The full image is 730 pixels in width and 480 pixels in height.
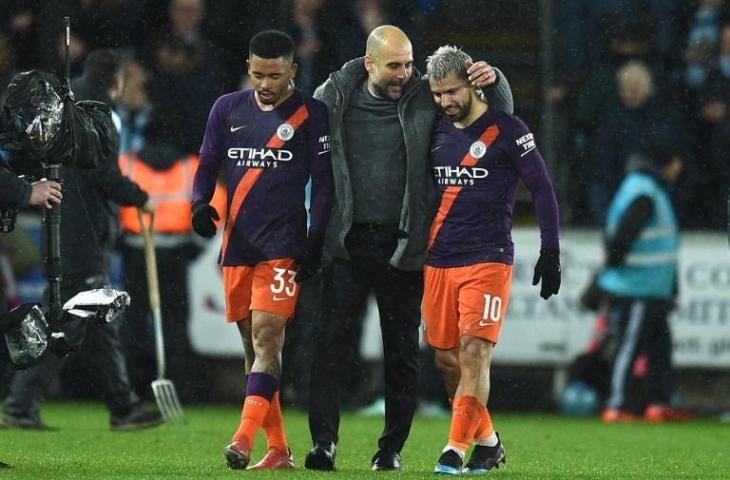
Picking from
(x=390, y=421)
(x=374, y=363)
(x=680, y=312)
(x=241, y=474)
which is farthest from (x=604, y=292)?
(x=241, y=474)

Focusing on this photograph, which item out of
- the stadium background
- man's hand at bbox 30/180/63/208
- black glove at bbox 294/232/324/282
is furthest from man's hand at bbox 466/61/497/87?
the stadium background

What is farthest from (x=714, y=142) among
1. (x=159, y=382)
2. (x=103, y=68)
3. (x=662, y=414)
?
(x=103, y=68)

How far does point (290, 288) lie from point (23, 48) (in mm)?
6510

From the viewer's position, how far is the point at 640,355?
41.1 feet

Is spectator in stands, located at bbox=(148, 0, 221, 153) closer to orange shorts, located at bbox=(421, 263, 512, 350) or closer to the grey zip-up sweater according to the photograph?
the grey zip-up sweater

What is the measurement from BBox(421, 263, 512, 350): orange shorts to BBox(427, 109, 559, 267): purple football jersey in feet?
0.17

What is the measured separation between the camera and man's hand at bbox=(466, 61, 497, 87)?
7.88m

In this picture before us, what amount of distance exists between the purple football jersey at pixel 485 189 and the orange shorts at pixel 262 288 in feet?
2.22

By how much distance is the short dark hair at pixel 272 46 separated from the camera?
7855 mm

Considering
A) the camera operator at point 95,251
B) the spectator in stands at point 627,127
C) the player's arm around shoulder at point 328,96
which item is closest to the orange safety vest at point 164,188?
the camera operator at point 95,251

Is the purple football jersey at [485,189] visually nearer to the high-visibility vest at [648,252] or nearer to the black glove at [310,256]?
the black glove at [310,256]

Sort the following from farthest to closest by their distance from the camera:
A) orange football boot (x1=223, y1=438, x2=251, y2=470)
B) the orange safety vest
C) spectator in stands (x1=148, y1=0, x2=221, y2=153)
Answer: spectator in stands (x1=148, y1=0, x2=221, y2=153)
the orange safety vest
orange football boot (x1=223, y1=438, x2=251, y2=470)

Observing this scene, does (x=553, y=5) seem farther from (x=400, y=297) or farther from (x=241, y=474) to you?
(x=241, y=474)

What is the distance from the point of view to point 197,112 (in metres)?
13.4
